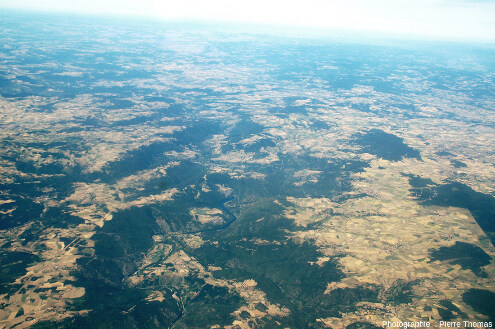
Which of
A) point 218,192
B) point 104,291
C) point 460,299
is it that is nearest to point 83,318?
point 104,291

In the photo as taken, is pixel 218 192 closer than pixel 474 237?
No

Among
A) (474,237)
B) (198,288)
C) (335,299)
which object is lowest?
(198,288)

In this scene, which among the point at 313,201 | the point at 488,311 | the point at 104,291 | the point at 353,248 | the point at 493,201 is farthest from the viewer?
the point at 313,201

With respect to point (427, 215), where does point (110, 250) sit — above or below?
below

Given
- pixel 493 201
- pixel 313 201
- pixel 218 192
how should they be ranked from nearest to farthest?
1. pixel 493 201
2. pixel 313 201
3. pixel 218 192

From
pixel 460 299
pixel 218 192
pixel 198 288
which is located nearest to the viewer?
pixel 460 299

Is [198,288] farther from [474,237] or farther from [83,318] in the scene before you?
[474,237]

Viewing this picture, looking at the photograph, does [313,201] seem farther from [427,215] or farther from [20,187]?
[20,187]

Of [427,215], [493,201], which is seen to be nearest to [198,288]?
[427,215]

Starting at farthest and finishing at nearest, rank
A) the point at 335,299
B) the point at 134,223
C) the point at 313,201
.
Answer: the point at 313,201, the point at 134,223, the point at 335,299
